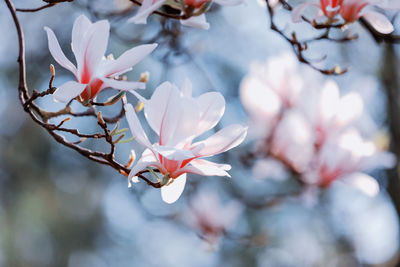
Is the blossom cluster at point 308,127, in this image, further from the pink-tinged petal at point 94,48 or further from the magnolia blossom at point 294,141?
the pink-tinged petal at point 94,48

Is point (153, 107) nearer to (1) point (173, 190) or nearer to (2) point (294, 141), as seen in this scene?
(1) point (173, 190)

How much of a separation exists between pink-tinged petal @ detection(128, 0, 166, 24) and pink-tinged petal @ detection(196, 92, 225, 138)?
0.13 metres

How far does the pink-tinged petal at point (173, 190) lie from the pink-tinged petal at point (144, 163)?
0.16 feet

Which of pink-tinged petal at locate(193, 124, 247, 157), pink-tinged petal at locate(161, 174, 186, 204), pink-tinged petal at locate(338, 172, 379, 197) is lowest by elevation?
pink-tinged petal at locate(338, 172, 379, 197)

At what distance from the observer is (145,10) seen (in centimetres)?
70

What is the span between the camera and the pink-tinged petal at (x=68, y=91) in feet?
2.11

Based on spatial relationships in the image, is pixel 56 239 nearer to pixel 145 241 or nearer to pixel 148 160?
pixel 145 241

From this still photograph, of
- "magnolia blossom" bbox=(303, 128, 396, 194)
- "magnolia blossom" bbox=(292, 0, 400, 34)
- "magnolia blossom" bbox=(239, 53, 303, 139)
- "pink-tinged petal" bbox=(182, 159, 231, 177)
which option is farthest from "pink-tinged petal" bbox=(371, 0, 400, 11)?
"magnolia blossom" bbox=(239, 53, 303, 139)

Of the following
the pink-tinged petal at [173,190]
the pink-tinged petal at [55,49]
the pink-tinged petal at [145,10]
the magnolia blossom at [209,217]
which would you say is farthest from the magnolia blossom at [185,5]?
the magnolia blossom at [209,217]

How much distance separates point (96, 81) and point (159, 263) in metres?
4.35

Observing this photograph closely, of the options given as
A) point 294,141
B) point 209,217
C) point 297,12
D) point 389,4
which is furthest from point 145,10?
point 209,217

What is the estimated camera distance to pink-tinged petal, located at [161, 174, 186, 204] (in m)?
0.74

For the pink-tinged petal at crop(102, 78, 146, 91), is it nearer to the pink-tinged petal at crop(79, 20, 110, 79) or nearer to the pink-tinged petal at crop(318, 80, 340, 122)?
the pink-tinged petal at crop(79, 20, 110, 79)

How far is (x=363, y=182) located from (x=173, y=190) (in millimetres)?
736
